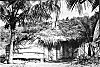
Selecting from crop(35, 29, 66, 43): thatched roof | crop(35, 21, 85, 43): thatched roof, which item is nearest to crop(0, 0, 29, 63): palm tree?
crop(35, 29, 66, 43): thatched roof

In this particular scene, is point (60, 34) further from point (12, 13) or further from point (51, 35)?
point (12, 13)

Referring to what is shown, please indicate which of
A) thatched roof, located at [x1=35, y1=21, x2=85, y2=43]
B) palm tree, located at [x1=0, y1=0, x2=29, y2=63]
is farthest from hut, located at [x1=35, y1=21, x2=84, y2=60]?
palm tree, located at [x1=0, y1=0, x2=29, y2=63]

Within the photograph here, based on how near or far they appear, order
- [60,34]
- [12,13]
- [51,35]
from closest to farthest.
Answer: [12,13] < [51,35] < [60,34]

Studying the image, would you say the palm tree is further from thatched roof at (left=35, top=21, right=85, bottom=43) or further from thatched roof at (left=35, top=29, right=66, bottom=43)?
thatched roof at (left=35, top=21, right=85, bottom=43)

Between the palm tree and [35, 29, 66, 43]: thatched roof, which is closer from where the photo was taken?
the palm tree

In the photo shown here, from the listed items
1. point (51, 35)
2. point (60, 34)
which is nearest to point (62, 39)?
point (60, 34)

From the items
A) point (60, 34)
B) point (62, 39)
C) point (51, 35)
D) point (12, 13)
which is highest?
point (12, 13)

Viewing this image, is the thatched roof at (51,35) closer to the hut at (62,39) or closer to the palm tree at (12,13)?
the hut at (62,39)

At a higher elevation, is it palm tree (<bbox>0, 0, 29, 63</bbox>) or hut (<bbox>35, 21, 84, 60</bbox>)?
palm tree (<bbox>0, 0, 29, 63</bbox>)

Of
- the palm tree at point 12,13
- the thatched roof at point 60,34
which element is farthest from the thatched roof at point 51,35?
the palm tree at point 12,13

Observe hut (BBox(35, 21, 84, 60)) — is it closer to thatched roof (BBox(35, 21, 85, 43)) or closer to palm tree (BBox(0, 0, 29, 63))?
thatched roof (BBox(35, 21, 85, 43))

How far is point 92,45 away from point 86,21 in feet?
7.79

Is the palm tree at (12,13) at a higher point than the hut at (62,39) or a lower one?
higher

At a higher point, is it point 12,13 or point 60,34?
point 12,13
